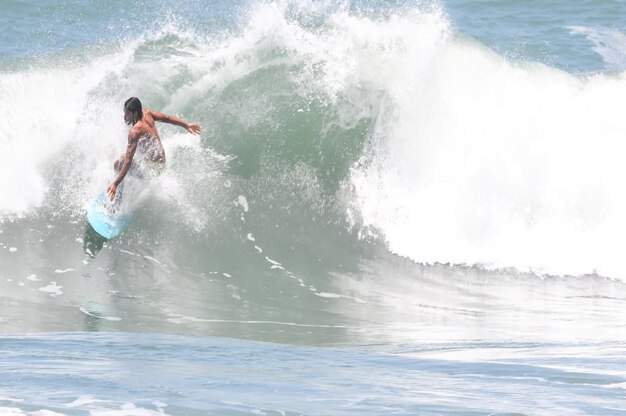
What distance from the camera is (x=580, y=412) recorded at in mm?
4410

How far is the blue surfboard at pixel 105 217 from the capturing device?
9.65 m

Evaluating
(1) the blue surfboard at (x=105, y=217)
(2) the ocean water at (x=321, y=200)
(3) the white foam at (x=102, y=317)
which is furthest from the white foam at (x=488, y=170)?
(3) the white foam at (x=102, y=317)

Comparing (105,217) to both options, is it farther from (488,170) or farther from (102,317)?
(488,170)

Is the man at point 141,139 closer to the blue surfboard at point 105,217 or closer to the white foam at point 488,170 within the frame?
the blue surfboard at point 105,217

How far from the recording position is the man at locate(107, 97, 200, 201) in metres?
9.01

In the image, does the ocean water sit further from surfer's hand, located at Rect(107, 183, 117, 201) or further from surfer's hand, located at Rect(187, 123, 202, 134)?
surfer's hand, located at Rect(187, 123, 202, 134)

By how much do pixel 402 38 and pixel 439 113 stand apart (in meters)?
1.01

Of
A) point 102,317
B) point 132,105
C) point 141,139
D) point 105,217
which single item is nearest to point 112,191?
point 141,139

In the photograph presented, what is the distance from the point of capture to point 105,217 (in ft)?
31.7

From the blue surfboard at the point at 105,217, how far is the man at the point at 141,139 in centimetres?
42

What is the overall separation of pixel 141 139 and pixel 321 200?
2344mm

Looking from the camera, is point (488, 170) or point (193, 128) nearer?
point (193, 128)

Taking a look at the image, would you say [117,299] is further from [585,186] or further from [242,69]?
[585,186]

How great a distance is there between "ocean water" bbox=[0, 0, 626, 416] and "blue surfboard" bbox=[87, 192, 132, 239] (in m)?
0.11
